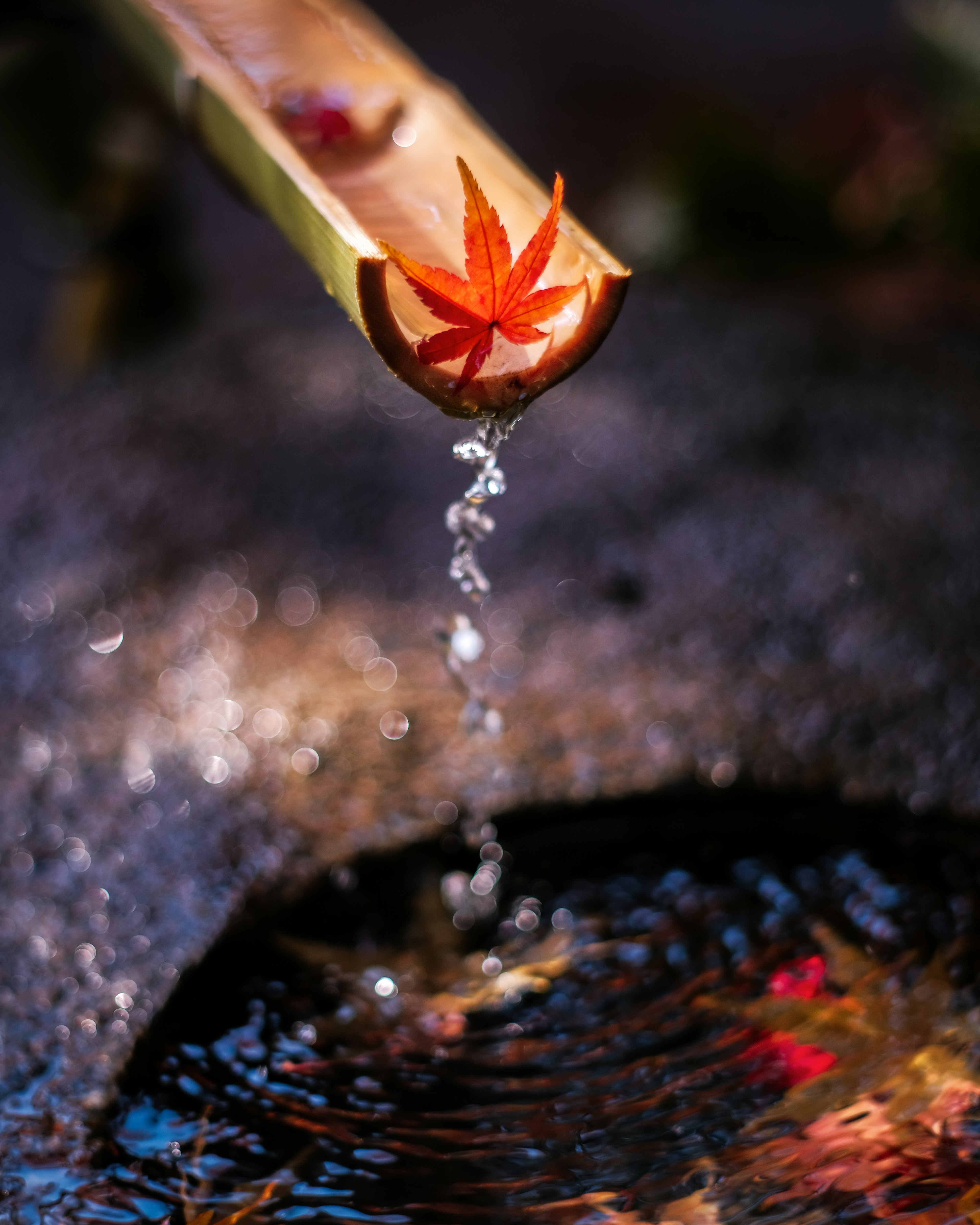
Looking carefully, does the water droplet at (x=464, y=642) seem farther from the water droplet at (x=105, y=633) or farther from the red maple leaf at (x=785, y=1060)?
the red maple leaf at (x=785, y=1060)

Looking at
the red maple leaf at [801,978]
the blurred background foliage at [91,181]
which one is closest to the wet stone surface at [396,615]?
the red maple leaf at [801,978]

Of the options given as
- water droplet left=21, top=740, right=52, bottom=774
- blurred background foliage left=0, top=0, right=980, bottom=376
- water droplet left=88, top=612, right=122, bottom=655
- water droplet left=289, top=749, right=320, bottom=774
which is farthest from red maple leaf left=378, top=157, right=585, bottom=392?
blurred background foliage left=0, top=0, right=980, bottom=376

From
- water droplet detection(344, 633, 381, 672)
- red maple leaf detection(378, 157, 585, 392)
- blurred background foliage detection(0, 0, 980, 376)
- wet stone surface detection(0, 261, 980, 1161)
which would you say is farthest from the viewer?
blurred background foliage detection(0, 0, 980, 376)

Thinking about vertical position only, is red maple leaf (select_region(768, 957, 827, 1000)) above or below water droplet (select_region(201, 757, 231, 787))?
above

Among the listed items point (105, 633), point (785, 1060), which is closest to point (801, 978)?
point (785, 1060)

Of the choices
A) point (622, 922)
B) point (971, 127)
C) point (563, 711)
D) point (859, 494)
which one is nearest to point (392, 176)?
point (563, 711)

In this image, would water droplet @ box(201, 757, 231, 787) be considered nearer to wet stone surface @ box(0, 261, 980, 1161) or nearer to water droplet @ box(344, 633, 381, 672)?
wet stone surface @ box(0, 261, 980, 1161)
